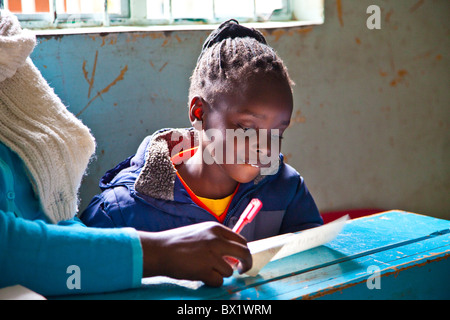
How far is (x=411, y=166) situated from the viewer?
2289 millimetres

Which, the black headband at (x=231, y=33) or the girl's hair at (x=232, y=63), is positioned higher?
the black headband at (x=231, y=33)

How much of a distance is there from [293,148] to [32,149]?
4.17 feet

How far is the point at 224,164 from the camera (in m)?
1.16

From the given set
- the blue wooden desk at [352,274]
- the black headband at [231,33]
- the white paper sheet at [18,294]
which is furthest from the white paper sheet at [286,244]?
the black headband at [231,33]

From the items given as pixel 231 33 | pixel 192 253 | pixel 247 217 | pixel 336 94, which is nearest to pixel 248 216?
pixel 247 217

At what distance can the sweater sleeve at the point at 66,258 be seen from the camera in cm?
72

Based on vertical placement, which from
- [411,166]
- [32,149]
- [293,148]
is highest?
[32,149]

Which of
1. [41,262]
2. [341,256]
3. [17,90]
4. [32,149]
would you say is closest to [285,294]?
[341,256]

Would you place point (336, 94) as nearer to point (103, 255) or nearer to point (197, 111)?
point (197, 111)

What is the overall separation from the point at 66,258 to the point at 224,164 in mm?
506

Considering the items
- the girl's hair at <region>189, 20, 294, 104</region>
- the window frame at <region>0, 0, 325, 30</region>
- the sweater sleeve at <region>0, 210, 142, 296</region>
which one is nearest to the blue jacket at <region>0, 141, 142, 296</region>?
the sweater sleeve at <region>0, 210, 142, 296</region>

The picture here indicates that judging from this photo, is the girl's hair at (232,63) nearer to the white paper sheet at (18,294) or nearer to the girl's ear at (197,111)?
the girl's ear at (197,111)

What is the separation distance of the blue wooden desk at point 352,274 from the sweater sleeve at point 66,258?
3cm
